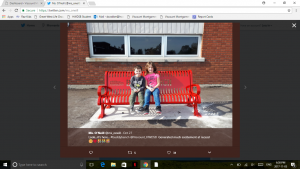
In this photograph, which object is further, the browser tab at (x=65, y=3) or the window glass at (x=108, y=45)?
the window glass at (x=108, y=45)

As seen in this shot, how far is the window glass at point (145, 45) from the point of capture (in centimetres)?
712

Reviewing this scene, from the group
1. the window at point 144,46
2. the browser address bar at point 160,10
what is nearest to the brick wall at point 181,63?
the window at point 144,46

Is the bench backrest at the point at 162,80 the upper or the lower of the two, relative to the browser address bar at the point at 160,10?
lower

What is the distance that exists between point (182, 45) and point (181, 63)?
2.83 feet

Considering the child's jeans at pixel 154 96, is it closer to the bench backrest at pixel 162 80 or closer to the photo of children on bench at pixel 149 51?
the bench backrest at pixel 162 80

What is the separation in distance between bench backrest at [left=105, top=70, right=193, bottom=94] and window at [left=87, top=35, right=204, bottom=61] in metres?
2.76

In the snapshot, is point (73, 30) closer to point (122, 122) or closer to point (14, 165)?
point (122, 122)

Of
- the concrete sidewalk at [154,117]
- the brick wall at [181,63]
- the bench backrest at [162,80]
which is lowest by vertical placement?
→ the concrete sidewalk at [154,117]

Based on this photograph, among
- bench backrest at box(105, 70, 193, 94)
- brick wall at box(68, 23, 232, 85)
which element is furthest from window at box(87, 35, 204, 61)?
bench backrest at box(105, 70, 193, 94)

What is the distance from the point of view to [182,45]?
7254 millimetres

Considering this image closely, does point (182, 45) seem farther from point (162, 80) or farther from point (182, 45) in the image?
point (162, 80)

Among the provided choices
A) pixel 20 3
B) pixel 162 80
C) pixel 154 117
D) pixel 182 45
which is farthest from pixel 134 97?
pixel 182 45

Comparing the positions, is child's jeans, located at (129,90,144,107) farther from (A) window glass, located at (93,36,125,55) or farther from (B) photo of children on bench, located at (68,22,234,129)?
(A) window glass, located at (93,36,125,55)

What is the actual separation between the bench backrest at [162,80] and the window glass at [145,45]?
2.99 metres
